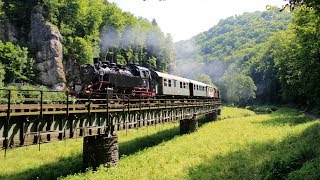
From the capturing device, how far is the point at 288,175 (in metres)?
14.8

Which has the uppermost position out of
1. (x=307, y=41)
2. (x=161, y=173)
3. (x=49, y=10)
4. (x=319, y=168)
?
(x=49, y=10)

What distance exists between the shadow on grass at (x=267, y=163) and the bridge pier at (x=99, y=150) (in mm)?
5445

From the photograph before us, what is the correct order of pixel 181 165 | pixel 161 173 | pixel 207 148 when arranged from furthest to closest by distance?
1. pixel 207 148
2. pixel 181 165
3. pixel 161 173

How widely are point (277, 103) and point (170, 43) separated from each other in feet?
143

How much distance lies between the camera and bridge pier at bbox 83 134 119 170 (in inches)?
757

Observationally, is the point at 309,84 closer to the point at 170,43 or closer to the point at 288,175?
the point at 288,175

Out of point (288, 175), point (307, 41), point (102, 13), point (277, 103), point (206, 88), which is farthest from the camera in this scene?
point (277, 103)

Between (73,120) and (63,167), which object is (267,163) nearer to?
(73,120)

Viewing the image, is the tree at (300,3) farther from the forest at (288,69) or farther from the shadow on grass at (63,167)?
the shadow on grass at (63,167)

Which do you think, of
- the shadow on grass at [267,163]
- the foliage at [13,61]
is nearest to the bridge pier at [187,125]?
the shadow on grass at [267,163]

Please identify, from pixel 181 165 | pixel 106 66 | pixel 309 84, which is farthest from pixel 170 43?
pixel 181 165

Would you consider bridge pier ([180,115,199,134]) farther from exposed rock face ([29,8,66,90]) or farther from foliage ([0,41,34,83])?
foliage ([0,41,34,83])

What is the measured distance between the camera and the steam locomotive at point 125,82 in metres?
25.3

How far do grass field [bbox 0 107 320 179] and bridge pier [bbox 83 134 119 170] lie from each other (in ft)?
2.31
